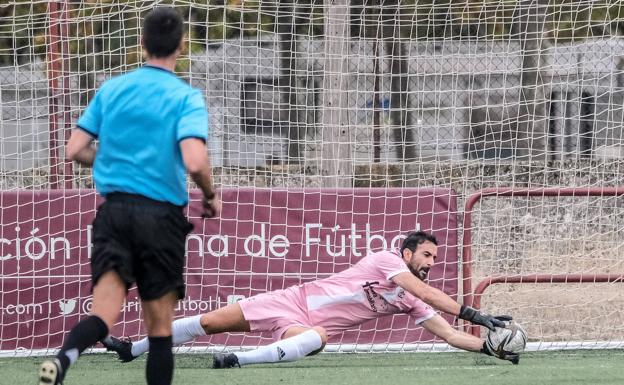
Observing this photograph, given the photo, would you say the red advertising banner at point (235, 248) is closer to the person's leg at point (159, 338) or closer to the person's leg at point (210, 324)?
the person's leg at point (210, 324)

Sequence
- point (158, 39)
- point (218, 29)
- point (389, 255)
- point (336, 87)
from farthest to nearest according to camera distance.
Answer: point (218, 29), point (336, 87), point (389, 255), point (158, 39)

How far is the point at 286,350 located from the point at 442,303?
0.95 meters

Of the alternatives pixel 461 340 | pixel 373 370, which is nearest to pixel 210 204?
pixel 461 340

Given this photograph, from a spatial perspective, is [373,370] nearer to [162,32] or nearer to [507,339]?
[507,339]

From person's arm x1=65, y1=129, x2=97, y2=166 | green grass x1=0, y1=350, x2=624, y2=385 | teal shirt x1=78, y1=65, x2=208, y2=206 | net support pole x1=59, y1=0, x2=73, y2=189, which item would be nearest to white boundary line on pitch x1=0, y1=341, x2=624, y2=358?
green grass x1=0, y1=350, x2=624, y2=385

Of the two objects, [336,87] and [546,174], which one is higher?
[336,87]

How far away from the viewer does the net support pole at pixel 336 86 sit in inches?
414

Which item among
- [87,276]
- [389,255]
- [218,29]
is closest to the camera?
[389,255]

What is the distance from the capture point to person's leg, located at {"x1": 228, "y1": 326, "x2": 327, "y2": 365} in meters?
7.39

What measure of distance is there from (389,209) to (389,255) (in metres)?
2.19

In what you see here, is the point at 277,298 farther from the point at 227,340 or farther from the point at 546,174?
the point at 546,174

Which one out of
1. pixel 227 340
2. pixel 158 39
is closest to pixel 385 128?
pixel 227 340

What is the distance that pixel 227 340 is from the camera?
388 inches

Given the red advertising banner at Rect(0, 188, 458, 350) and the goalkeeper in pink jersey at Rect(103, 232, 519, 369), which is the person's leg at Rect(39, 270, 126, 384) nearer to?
the goalkeeper in pink jersey at Rect(103, 232, 519, 369)
